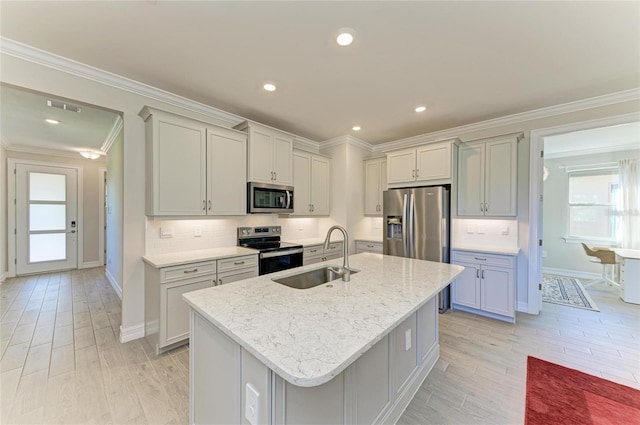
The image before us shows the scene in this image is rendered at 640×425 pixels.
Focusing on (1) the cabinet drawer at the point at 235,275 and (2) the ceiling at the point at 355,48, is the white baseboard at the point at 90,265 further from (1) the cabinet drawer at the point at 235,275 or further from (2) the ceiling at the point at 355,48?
(2) the ceiling at the point at 355,48

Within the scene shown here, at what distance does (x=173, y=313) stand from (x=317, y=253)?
2.11 meters

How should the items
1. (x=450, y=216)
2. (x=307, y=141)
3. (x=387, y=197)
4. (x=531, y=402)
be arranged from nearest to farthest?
(x=531, y=402) → (x=450, y=216) → (x=387, y=197) → (x=307, y=141)

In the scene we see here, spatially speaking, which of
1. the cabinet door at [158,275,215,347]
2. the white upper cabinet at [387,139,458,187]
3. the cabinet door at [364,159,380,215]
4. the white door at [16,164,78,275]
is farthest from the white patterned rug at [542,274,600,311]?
the white door at [16,164,78,275]

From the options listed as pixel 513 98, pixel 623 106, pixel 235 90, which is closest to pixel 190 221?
pixel 235 90

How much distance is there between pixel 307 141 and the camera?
462 cm

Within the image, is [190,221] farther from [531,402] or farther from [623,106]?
[623,106]

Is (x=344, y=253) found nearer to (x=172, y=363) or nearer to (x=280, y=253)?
(x=280, y=253)

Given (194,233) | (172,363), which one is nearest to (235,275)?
(194,233)

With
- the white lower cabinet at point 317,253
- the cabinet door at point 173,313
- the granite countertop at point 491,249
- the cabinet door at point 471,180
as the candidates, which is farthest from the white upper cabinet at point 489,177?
the cabinet door at point 173,313

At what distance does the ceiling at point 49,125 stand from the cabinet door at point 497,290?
4.83m

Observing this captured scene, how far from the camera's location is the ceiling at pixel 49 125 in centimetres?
309

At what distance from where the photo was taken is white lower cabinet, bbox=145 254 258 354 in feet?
7.79

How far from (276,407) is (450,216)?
11.1 ft

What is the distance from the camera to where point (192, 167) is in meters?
2.82
